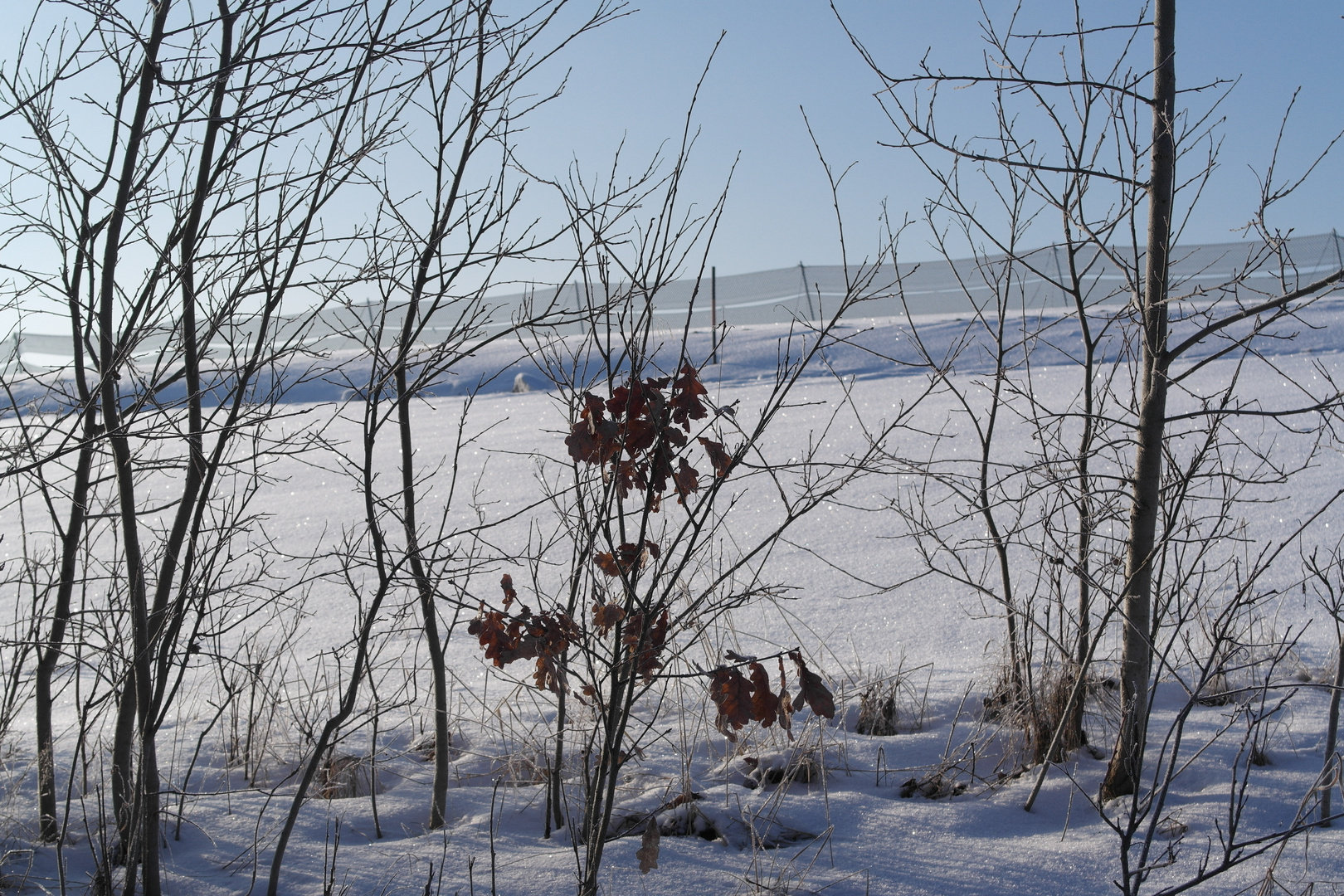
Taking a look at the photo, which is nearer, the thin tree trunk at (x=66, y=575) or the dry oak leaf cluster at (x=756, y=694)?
the dry oak leaf cluster at (x=756, y=694)

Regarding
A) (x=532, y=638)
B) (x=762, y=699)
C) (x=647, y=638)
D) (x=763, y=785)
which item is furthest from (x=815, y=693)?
(x=763, y=785)

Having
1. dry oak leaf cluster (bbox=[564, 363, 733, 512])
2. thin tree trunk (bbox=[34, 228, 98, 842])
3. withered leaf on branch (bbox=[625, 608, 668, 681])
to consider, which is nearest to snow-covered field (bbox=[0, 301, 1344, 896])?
thin tree trunk (bbox=[34, 228, 98, 842])

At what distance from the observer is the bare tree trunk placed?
239 centimetres

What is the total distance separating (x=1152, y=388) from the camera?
2404mm

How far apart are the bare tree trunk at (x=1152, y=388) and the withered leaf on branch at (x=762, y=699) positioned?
111cm

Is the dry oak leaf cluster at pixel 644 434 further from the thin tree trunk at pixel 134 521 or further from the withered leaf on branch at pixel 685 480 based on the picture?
the thin tree trunk at pixel 134 521

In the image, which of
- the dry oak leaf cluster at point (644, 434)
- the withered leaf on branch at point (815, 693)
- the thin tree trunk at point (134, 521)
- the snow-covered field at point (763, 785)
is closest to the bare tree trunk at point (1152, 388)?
the snow-covered field at point (763, 785)

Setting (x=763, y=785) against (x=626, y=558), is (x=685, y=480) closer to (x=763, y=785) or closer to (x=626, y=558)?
(x=626, y=558)

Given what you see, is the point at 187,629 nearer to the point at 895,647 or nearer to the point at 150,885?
the point at 150,885

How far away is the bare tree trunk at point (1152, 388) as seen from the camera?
2389 mm

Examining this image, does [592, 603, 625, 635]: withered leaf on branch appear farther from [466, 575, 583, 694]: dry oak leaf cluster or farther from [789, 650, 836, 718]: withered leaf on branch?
[789, 650, 836, 718]: withered leaf on branch

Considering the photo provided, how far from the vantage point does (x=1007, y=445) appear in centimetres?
A: 734

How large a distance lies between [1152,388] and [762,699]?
4.62ft

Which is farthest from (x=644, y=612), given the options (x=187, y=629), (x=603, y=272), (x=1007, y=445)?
(x=1007, y=445)
